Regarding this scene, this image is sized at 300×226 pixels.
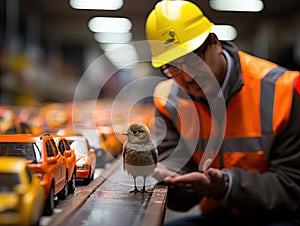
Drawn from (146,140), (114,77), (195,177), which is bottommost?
(195,177)

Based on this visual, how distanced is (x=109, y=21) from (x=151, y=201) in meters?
0.48

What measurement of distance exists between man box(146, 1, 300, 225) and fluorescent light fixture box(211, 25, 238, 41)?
0.6 inches

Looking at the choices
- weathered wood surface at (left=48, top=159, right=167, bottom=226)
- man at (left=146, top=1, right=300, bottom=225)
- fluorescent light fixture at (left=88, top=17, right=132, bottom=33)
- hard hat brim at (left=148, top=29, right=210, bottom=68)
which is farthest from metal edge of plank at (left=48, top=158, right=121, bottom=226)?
fluorescent light fixture at (left=88, top=17, right=132, bottom=33)

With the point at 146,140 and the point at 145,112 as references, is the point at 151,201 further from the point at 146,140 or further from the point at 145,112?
the point at 145,112

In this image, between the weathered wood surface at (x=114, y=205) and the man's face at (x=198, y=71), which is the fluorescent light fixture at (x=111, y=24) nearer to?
the man's face at (x=198, y=71)

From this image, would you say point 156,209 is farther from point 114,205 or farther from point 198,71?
point 198,71

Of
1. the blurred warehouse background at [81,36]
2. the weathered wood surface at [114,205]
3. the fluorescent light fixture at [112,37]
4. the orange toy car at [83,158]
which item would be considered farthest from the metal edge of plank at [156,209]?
the fluorescent light fixture at [112,37]

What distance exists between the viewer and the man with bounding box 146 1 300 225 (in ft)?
3.59

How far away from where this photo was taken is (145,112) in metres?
1.24

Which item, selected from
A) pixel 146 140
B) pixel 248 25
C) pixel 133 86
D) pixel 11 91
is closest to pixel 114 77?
pixel 133 86

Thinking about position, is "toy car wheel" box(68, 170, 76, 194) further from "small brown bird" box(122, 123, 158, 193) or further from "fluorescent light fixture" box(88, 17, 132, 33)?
"fluorescent light fixture" box(88, 17, 132, 33)

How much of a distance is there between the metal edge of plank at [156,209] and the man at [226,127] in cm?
7

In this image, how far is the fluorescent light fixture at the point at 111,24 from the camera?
1.18m

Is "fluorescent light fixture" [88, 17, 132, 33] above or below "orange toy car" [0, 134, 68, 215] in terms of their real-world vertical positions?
above
